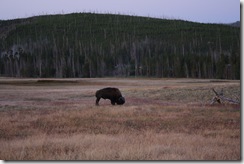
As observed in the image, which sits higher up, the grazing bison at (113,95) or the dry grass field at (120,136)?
the grazing bison at (113,95)

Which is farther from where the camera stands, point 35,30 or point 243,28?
point 35,30

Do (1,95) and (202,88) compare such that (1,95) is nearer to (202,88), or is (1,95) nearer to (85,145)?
(85,145)

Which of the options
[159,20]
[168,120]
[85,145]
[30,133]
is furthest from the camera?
[159,20]

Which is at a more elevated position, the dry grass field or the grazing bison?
the grazing bison

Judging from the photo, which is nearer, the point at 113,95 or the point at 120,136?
the point at 120,136

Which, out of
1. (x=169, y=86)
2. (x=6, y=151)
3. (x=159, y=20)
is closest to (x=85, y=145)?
(x=6, y=151)

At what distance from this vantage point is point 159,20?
95062 mm

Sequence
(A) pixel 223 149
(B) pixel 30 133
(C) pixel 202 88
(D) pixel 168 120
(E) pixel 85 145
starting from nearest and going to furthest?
1. (A) pixel 223 149
2. (E) pixel 85 145
3. (B) pixel 30 133
4. (D) pixel 168 120
5. (C) pixel 202 88

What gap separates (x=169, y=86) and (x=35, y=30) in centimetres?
7476

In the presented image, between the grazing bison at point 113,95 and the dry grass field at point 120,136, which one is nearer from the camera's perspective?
the dry grass field at point 120,136

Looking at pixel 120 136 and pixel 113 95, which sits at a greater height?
pixel 113 95

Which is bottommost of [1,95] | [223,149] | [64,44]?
[223,149]

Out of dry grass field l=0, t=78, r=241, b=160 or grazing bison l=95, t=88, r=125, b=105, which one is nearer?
dry grass field l=0, t=78, r=241, b=160

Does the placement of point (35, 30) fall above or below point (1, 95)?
above
